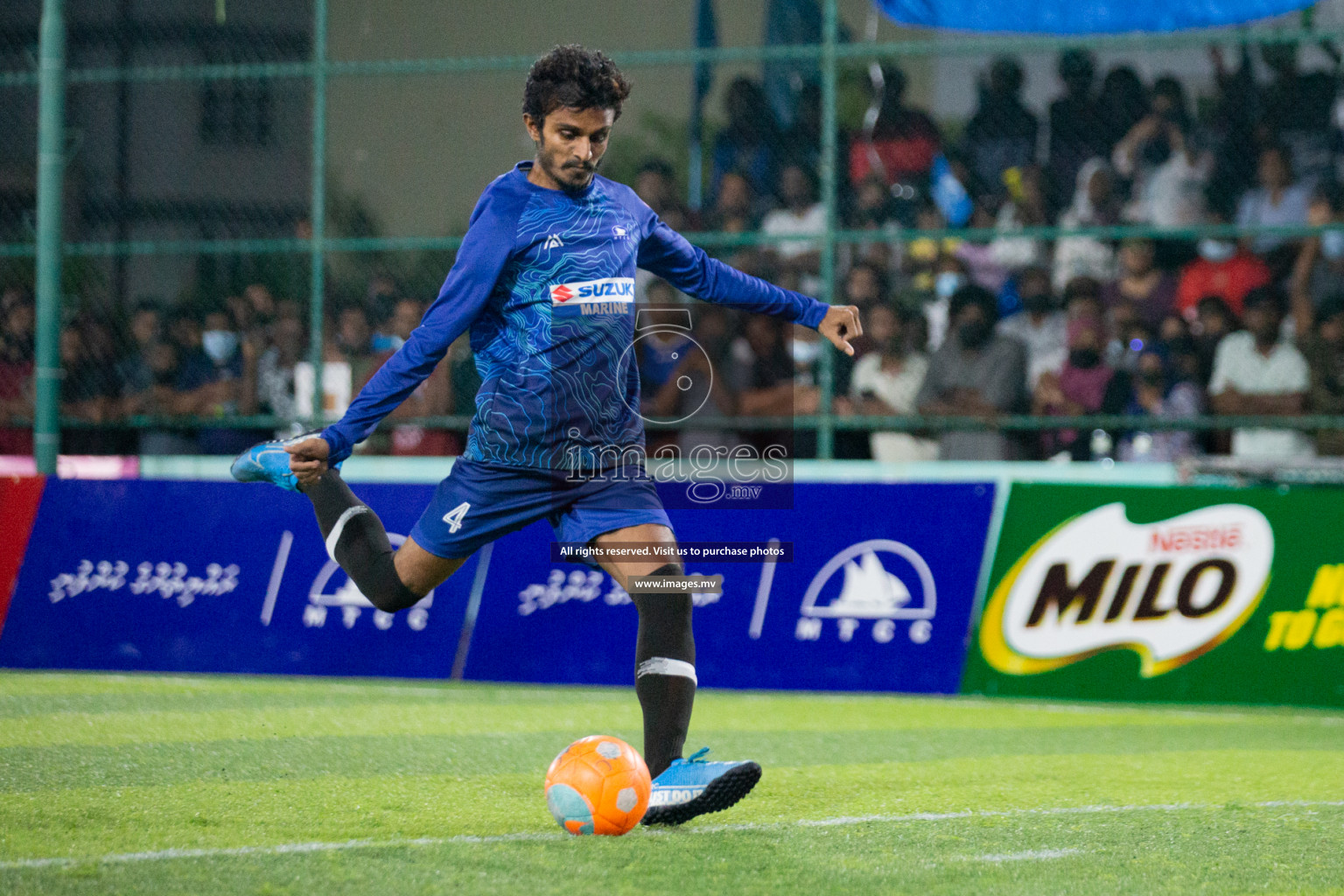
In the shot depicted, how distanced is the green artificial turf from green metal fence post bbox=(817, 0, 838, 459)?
76.2 inches

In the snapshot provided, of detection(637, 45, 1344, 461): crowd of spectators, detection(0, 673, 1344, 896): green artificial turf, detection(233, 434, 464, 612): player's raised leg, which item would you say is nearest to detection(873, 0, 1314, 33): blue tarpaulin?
detection(637, 45, 1344, 461): crowd of spectators

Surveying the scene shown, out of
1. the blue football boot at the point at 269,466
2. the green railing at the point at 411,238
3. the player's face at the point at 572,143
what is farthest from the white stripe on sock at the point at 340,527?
the green railing at the point at 411,238

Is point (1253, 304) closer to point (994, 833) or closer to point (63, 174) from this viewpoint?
point (994, 833)

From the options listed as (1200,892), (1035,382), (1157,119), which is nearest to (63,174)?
(1035,382)

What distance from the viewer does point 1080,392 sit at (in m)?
10.1

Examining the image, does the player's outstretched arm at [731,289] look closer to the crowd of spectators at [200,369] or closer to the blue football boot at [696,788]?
the blue football boot at [696,788]

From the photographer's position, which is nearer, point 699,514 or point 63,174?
point 699,514

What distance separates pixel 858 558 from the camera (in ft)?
28.9

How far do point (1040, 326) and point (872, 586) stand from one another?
2.67 metres

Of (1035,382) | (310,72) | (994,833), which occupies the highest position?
(310,72)

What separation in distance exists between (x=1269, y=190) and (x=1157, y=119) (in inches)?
40.8

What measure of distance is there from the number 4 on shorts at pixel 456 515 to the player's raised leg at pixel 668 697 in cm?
42

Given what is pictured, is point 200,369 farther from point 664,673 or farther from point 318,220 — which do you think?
point 664,673

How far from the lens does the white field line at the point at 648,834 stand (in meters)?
4.08
